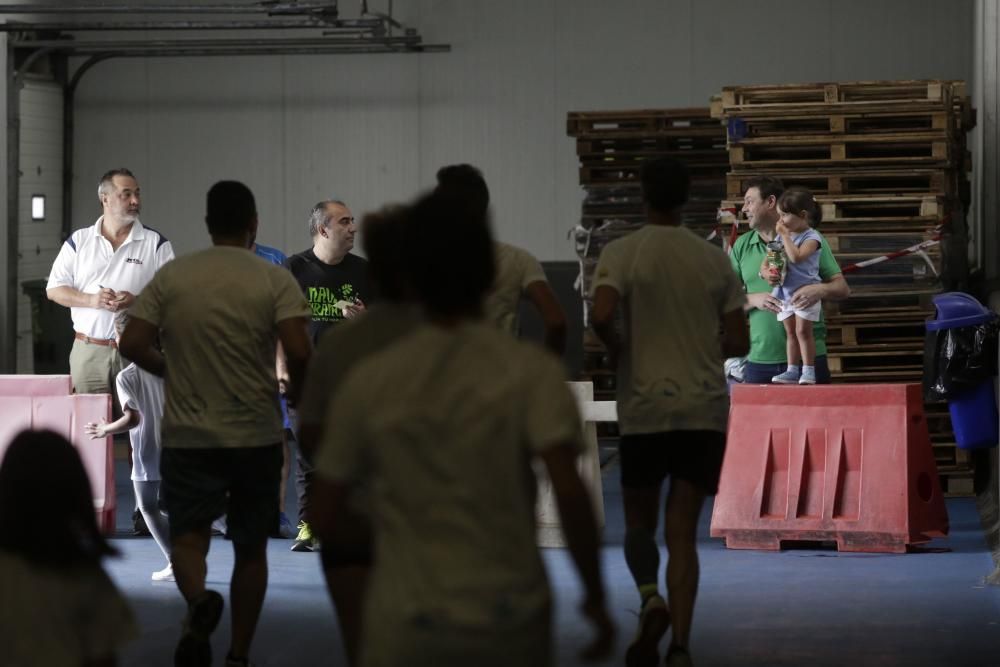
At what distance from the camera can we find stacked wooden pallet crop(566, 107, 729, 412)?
15.3 metres

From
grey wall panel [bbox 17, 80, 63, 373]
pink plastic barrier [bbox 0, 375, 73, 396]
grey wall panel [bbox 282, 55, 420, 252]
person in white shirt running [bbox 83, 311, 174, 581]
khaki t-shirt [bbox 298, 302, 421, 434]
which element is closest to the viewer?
khaki t-shirt [bbox 298, 302, 421, 434]

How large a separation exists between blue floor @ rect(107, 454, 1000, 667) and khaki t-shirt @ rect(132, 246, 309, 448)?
1.38 m

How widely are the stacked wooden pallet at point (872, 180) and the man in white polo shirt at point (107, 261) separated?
460cm

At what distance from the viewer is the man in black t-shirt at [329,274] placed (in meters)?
9.53

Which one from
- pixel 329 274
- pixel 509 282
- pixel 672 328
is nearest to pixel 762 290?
pixel 329 274

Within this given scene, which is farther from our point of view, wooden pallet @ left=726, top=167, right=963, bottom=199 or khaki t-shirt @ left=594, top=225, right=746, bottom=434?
wooden pallet @ left=726, top=167, right=963, bottom=199

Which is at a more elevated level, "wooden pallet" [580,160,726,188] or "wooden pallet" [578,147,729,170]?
"wooden pallet" [578,147,729,170]

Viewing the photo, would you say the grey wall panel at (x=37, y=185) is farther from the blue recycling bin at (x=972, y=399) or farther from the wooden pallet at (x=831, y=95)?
the blue recycling bin at (x=972, y=399)

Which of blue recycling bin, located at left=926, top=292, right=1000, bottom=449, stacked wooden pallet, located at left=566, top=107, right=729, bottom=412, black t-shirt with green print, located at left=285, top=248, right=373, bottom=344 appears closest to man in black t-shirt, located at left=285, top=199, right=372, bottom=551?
black t-shirt with green print, located at left=285, top=248, right=373, bottom=344

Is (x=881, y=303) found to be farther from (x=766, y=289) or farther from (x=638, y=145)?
(x=638, y=145)

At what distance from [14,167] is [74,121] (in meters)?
1.95

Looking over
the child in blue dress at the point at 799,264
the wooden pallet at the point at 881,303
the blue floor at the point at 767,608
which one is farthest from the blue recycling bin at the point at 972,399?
the wooden pallet at the point at 881,303

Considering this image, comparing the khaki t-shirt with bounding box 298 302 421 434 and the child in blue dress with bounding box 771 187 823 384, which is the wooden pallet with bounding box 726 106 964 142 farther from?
the khaki t-shirt with bounding box 298 302 421 434

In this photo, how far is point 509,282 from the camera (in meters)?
6.43
